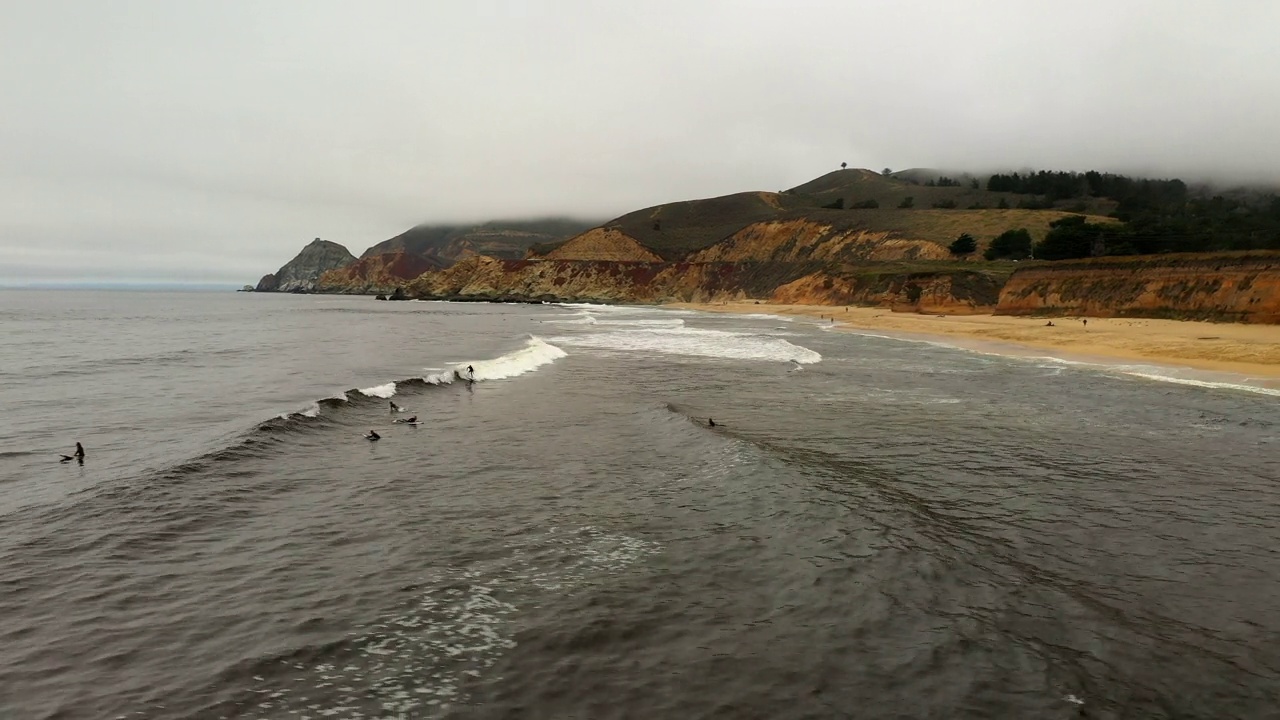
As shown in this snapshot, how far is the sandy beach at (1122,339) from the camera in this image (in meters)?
31.4

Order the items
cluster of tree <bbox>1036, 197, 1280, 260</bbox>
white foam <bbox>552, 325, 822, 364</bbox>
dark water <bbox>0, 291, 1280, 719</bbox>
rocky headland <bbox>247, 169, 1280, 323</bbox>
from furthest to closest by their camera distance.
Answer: cluster of tree <bbox>1036, 197, 1280, 260</bbox> → rocky headland <bbox>247, 169, 1280, 323</bbox> → white foam <bbox>552, 325, 822, 364</bbox> → dark water <bbox>0, 291, 1280, 719</bbox>

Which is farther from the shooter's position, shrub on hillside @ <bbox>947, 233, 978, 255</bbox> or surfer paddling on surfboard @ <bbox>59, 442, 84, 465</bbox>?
shrub on hillside @ <bbox>947, 233, 978, 255</bbox>

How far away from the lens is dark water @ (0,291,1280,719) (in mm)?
6875

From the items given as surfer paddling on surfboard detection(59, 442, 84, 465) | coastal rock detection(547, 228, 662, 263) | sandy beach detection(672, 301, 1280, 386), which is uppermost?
coastal rock detection(547, 228, 662, 263)

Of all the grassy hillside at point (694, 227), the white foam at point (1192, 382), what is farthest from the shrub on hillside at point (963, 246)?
the white foam at point (1192, 382)

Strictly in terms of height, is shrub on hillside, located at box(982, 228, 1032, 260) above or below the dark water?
above

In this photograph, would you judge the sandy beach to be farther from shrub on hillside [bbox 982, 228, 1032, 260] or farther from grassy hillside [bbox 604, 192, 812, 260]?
grassy hillside [bbox 604, 192, 812, 260]

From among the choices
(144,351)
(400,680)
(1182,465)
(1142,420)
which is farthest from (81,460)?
(144,351)

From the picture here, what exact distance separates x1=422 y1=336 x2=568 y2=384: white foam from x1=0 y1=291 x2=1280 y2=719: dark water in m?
8.25

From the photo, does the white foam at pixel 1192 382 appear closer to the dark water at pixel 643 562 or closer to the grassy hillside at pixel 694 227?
the dark water at pixel 643 562

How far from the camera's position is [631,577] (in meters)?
Answer: 9.55

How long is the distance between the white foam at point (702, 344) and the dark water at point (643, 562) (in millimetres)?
18105

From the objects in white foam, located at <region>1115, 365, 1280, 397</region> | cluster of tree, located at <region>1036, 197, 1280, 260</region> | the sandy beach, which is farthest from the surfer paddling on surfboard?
cluster of tree, located at <region>1036, 197, 1280, 260</region>

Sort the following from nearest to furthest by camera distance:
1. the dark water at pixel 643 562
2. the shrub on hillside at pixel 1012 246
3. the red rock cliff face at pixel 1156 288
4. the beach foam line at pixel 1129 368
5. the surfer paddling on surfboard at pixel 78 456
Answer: the dark water at pixel 643 562 < the surfer paddling on surfboard at pixel 78 456 < the beach foam line at pixel 1129 368 < the red rock cliff face at pixel 1156 288 < the shrub on hillside at pixel 1012 246
